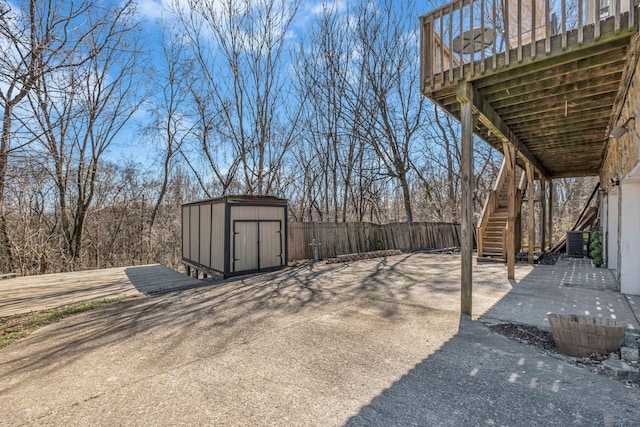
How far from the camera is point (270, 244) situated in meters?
8.41

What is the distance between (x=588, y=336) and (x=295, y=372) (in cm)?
246

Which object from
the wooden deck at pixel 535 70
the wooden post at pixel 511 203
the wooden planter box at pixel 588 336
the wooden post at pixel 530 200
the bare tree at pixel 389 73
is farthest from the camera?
Answer: the bare tree at pixel 389 73

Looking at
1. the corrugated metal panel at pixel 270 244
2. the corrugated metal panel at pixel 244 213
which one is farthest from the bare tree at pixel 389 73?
the corrugated metal panel at pixel 244 213

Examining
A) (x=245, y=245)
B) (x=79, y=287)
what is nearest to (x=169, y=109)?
(x=245, y=245)

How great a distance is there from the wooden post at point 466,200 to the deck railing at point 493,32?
12.1 inches

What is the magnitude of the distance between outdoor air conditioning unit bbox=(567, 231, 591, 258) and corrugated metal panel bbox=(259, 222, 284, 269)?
8.53 metres

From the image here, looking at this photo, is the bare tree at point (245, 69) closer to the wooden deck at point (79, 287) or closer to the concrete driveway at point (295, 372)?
the wooden deck at point (79, 287)

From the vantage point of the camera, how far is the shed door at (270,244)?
820 centimetres

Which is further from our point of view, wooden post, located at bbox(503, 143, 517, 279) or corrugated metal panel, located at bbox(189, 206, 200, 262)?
corrugated metal panel, located at bbox(189, 206, 200, 262)

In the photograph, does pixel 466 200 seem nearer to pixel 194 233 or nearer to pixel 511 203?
pixel 511 203

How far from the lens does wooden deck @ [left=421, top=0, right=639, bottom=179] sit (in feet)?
10.9

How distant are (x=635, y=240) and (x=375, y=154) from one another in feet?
36.8

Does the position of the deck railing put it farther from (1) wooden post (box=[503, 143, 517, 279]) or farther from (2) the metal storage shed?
(2) the metal storage shed

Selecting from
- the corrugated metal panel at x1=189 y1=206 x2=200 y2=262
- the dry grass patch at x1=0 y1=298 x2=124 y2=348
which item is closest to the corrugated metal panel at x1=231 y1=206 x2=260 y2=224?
the corrugated metal panel at x1=189 y1=206 x2=200 y2=262
